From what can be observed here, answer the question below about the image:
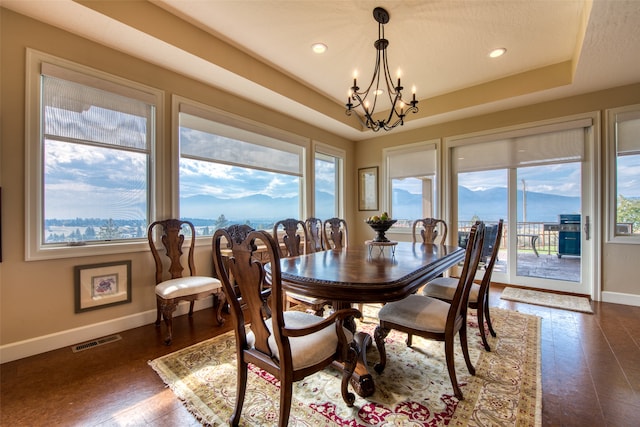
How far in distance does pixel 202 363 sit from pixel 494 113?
193 inches

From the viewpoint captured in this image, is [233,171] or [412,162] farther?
[412,162]

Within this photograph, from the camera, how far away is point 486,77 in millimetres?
3693

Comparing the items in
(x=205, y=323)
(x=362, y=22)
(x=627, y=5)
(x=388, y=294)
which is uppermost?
Result: (x=362, y=22)

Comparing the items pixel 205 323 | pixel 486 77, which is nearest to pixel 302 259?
pixel 205 323

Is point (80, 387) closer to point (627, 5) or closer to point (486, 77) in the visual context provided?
point (627, 5)

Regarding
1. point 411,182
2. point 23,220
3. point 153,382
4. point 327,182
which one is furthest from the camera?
point 327,182

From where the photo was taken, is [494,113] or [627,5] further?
[494,113]

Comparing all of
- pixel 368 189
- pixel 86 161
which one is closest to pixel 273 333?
pixel 86 161

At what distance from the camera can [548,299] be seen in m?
3.46

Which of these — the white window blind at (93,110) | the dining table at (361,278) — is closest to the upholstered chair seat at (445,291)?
the dining table at (361,278)

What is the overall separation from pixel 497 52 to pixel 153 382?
14.6ft

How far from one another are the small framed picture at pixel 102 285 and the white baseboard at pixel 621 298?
5.47m

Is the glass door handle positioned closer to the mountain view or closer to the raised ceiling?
the mountain view

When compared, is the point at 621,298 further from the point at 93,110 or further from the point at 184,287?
the point at 93,110
